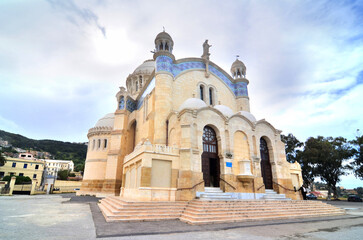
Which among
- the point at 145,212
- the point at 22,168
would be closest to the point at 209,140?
the point at 145,212

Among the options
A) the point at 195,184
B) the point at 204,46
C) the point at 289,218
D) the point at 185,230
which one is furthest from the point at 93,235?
the point at 204,46

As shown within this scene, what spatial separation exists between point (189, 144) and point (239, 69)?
16022 millimetres

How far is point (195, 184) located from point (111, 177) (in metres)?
13.8

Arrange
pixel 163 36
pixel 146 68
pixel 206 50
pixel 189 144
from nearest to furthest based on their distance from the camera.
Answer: pixel 189 144 < pixel 163 36 < pixel 206 50 < pixel 146 68

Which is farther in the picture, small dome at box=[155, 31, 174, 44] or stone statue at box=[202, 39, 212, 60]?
stone statue at box=[202, 39, 212, 60]

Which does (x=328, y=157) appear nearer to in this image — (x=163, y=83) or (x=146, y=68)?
(x=163, y=83)

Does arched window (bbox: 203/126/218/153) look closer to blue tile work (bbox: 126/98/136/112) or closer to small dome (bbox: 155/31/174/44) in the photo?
small dome (bbox: 155/31/174/44)

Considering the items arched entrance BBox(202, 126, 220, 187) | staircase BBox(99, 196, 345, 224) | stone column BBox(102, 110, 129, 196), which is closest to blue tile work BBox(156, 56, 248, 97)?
arched entrance BBox(202, 126, 220, 187)

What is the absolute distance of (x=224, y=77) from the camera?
23.8 metres

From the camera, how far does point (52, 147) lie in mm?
130500

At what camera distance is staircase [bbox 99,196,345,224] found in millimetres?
8688

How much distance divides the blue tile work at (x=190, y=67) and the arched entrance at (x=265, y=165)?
8318mm

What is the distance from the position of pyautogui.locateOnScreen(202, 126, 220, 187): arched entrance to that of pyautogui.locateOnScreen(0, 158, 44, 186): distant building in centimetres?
4696

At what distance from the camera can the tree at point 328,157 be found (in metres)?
28.4
